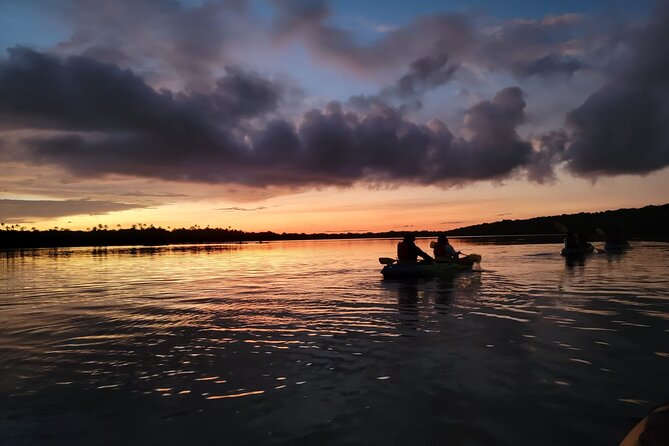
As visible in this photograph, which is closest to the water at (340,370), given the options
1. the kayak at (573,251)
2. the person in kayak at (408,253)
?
the person in kayak at (408,253)

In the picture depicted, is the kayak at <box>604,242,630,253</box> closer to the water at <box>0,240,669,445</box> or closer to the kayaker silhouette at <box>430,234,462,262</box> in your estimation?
the kayaker silhouette at <box>430,234,462,262</box>

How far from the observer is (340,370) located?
830 cm

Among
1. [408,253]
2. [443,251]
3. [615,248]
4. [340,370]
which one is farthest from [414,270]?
[615,248]

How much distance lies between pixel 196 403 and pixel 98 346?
5535 millimetres

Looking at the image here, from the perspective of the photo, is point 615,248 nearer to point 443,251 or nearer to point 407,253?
point 443,251

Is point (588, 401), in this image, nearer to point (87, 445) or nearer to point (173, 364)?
point (87, 445)

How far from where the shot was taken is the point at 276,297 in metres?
19.0

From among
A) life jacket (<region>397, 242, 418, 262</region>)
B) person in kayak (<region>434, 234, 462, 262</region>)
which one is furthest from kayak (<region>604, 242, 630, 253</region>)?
life jacket (<region>397, 242, 418, 262</region>)

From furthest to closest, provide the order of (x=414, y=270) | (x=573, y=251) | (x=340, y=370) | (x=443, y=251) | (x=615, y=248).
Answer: (x=615, y=248), (x=573, y=251), (x=443, y=251), (x=414, y=270), (x=340, y=370)

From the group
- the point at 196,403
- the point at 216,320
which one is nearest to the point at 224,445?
the point at 196,403

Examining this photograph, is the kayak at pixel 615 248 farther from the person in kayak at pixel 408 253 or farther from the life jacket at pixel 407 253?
the life jacket at pixel 407 253

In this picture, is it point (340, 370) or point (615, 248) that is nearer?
point (340, 370)

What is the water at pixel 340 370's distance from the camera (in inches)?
229

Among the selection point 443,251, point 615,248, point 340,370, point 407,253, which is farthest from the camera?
point 615,248
